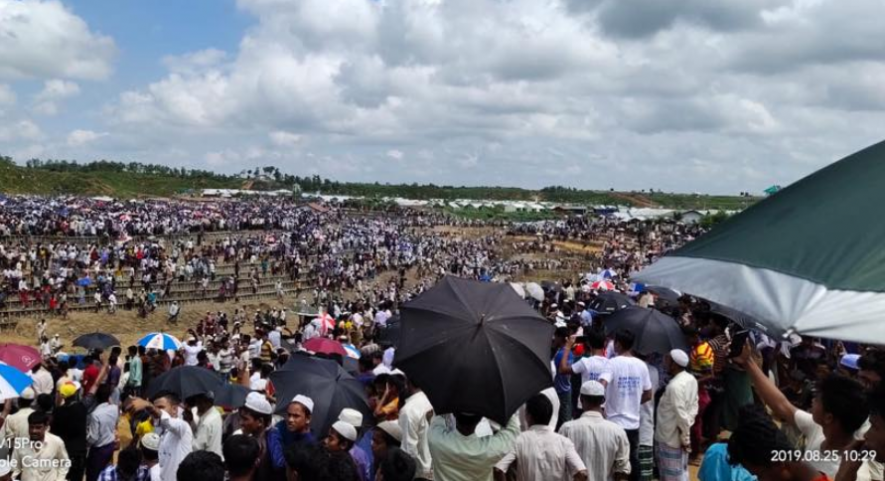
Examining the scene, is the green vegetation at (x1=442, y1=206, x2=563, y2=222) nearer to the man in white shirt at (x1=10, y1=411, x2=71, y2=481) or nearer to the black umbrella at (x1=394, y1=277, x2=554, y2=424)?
the man in white shirt at (x1=10, y1=411, x2=71, y2=481)

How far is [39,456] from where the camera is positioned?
17.6 ft

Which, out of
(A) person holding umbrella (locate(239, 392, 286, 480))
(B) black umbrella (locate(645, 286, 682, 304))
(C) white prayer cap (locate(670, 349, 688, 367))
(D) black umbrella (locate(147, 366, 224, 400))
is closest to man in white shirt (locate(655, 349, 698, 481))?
(C) white prayer cap (locate(670, 349, 688, 367))

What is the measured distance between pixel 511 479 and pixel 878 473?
1.96 metres

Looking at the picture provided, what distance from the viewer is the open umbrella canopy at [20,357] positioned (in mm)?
7820

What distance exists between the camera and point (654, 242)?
2057 inches

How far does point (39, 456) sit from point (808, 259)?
5.58m

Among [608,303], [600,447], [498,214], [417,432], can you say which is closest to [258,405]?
[417,432]

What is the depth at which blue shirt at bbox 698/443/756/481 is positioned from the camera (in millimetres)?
3842

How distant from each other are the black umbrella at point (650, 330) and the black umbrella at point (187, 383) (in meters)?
3.94

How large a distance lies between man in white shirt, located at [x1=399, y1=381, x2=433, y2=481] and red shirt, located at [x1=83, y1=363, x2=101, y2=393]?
5.69 metres

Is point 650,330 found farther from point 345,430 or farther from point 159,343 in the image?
point 159,343

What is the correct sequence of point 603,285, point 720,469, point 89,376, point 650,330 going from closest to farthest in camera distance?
point 720,469, point 650,330, point 89,376, point 603,285

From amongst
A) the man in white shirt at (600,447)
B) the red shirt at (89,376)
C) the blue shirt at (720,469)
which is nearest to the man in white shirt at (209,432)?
the man in white shirt at (600,447)

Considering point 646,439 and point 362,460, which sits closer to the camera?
point 362,460
